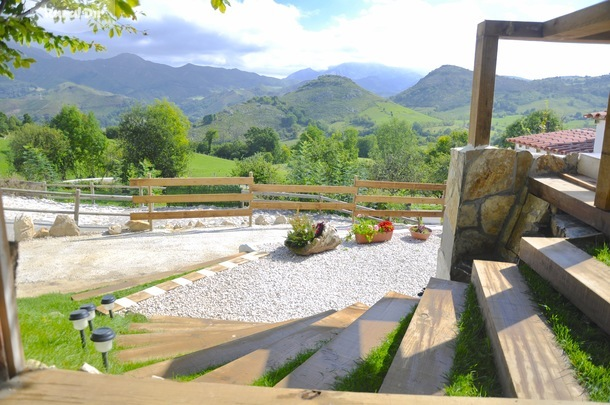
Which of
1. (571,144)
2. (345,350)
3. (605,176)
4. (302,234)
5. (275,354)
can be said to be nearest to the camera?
(345,350)

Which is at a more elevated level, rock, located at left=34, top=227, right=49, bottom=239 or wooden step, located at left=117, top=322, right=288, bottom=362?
wooden step, located at left=117, top=322, right=288, bottom=362

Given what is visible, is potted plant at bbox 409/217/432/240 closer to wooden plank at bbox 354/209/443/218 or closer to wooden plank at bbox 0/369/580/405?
wooden plank at bbox 354/209/443/218

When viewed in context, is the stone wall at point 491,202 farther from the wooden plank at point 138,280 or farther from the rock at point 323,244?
the wooden plank at point 138,280

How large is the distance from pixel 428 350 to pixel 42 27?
2.88 meters

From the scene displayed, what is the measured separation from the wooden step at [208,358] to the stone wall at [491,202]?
1.44m

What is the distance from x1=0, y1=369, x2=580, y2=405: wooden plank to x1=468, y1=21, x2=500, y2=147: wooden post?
2546 millimetres

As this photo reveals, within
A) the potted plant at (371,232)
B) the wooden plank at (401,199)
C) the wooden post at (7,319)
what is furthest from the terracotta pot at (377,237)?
the wooden post at (7,319)

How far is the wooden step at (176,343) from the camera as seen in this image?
2771 mm

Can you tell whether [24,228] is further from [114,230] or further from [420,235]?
[420,235]

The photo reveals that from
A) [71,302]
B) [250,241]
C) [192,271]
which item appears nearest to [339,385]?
[71,302]

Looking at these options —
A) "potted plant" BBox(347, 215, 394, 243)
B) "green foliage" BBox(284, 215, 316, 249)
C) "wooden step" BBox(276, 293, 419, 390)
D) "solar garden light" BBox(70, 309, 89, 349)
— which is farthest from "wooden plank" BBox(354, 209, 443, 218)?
"solar garden light" BBox(70, 309, 89, 349)

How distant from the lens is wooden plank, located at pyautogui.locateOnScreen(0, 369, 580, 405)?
0.70m

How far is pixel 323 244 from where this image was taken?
21.9 ft

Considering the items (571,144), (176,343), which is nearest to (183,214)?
(176,343)
